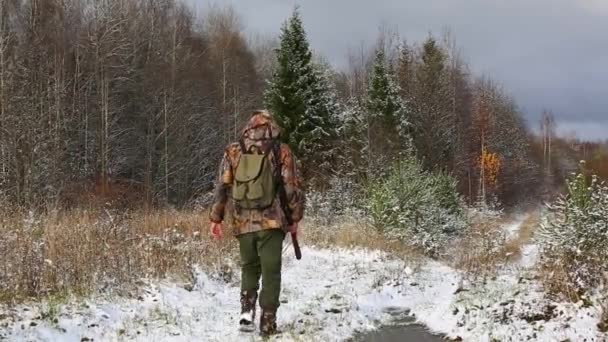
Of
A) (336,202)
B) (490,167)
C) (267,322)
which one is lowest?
(267,322)

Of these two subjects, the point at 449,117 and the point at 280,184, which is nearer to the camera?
Answer: the point at 280,184

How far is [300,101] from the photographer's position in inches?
1170

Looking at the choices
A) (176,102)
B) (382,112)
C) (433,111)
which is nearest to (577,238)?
(382,112)

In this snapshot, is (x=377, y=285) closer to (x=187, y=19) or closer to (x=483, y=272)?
(x=483, y=272)

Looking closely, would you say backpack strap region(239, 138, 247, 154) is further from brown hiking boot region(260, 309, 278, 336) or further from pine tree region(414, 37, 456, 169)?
pine tree region(414, 37, 456, 169)

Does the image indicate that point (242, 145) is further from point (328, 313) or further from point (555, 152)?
point (555, 152)

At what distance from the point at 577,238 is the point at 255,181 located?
4597mm

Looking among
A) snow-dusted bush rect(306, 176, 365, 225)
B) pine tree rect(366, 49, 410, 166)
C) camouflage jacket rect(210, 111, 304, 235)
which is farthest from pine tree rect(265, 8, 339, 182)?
camouflage jacket rect(210, 111, 304, 235)

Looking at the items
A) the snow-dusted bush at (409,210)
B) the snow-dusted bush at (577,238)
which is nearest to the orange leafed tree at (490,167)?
the snow-dusted bush at (409,210)

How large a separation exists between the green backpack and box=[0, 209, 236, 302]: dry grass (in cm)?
220

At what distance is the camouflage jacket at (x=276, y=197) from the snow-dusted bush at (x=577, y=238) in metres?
3.20

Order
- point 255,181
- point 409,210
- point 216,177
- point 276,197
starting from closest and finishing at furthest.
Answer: point 255,181, point 276,197, point 216,177, point 409,210

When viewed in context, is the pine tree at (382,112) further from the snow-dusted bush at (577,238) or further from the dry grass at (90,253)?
the snow-dusted bush at (577,238)

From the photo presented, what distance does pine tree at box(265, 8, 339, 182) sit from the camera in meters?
29.7
